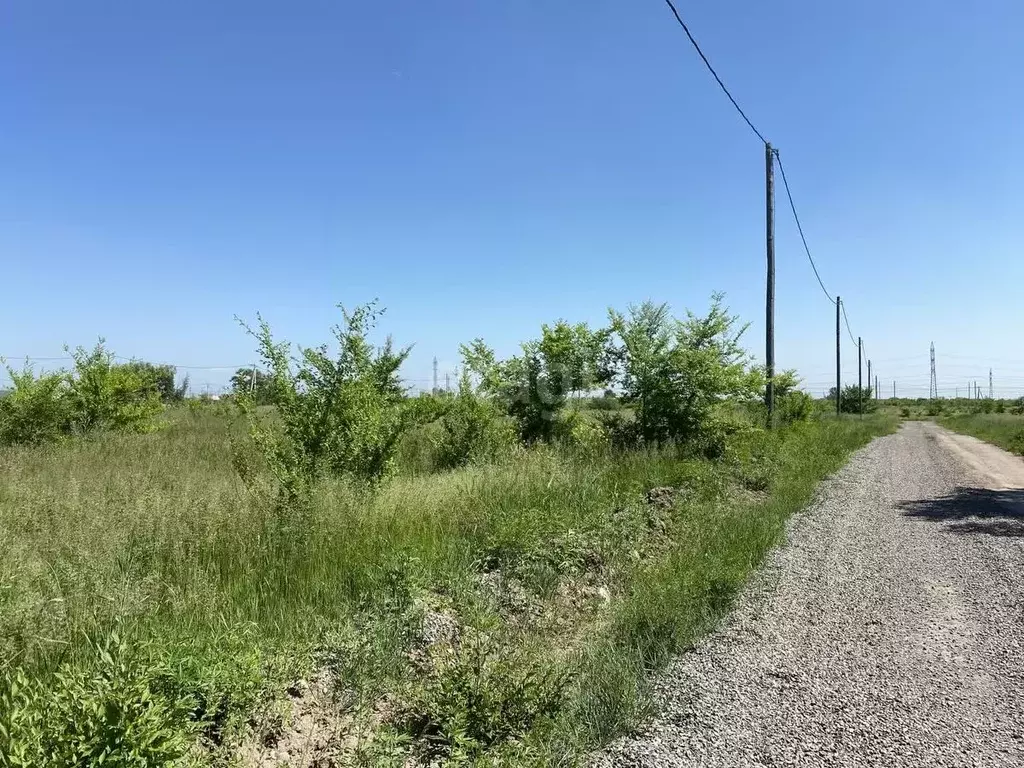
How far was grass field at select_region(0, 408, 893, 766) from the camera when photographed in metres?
2.64

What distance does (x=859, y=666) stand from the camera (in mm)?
3904

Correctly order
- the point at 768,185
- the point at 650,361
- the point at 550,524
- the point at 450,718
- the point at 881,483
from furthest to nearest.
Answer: the point at 768,185 → the point at 650,361 → the point at 881,483 → the point at 550,524 → the point at 450,718

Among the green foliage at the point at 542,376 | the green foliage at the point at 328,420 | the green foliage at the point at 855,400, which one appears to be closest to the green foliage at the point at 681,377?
the green foliage at the point at 542,376

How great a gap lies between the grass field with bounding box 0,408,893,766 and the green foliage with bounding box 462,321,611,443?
5320 millimetres

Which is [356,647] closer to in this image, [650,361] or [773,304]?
[650,361]

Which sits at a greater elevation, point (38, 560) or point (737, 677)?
point (38, 560)

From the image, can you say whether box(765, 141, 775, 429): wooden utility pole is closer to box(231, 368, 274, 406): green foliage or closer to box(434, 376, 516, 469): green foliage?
box(434, 376, 516, 469): green foliage

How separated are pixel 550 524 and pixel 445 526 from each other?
112 cm

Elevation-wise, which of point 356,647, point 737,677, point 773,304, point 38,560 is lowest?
point 737,677

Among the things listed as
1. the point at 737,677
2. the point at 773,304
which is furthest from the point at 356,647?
the point at 773,304

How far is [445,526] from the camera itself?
20.7ft

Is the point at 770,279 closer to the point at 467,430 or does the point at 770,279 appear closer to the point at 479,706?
the point at 467,430

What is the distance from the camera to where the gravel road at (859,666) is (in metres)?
3.02

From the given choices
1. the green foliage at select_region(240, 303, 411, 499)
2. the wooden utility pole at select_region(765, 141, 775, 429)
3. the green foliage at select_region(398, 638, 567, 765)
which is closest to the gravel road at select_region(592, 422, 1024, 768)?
the green foliage at select_region(398, 638, 567, 765)
